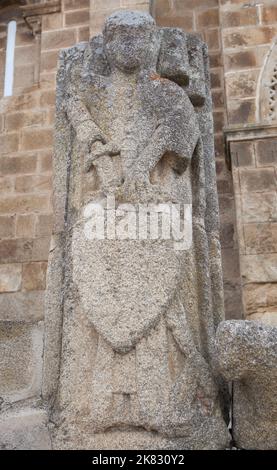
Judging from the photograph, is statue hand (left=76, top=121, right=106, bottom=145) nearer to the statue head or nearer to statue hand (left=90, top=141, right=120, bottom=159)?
statue hand (left=90, top=141, right=120, bottom=159)

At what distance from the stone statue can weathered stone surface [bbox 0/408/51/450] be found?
0.20 feet

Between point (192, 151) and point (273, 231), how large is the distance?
9.80ft

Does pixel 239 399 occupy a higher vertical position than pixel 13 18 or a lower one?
lower

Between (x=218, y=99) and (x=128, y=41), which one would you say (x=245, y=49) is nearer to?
(x=218, y=99)

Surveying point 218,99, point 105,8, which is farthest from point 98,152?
point 105,8

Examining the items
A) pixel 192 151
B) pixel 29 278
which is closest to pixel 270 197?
pixel 29 278

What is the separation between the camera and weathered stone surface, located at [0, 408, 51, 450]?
235 cm

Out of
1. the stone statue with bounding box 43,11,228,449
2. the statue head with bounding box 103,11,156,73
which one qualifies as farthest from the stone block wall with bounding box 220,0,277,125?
the statue head with bounding box 103,11,156,73

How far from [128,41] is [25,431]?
6.38 feet

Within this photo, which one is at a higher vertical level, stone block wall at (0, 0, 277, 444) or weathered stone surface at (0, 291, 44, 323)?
stone block wall at (0, 0, 277, 444)

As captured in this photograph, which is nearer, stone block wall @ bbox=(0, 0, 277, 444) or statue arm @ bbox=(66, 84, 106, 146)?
statue arm @ bbox=(66, 84, 106, 146)

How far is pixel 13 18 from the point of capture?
25.5 feet

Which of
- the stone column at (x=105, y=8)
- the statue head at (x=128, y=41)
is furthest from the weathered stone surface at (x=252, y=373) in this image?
the stone column at (x=105, y=8)

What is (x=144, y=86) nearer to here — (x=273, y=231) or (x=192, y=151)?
(x=192, y=151)
